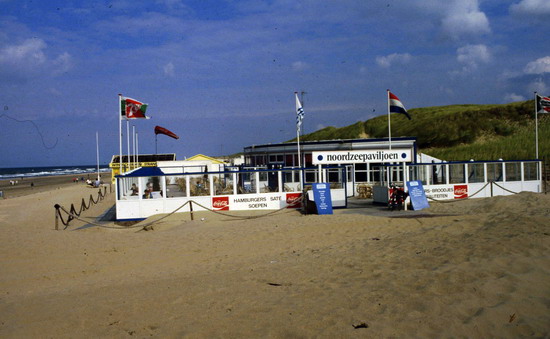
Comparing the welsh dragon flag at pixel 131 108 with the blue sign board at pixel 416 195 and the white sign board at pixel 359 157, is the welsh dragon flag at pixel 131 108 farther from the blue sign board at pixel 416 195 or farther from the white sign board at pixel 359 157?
the blue sign board at pixel 416 195

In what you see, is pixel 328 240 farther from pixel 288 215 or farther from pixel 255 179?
pixel 255 179

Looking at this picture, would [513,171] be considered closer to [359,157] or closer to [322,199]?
[359,157]

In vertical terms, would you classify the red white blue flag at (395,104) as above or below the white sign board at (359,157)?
above

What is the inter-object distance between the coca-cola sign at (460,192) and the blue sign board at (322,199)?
800 centimetres

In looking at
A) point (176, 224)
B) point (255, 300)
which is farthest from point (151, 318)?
point (176, 224)

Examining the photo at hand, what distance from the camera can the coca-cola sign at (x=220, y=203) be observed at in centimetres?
2078

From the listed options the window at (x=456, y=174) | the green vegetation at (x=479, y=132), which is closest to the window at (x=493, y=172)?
the window at (x=456, y=174)

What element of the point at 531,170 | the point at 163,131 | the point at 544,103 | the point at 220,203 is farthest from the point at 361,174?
the point at 163,131

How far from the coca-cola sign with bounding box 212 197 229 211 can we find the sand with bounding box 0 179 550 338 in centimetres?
677

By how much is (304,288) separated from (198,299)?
1685 mm

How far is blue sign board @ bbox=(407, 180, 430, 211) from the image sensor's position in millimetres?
19016

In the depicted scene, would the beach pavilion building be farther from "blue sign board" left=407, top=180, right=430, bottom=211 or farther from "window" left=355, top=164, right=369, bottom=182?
"window" left=355, top=164, right=369, bottom=182

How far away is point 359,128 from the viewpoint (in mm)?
88000

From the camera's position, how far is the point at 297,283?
779 centimetres
